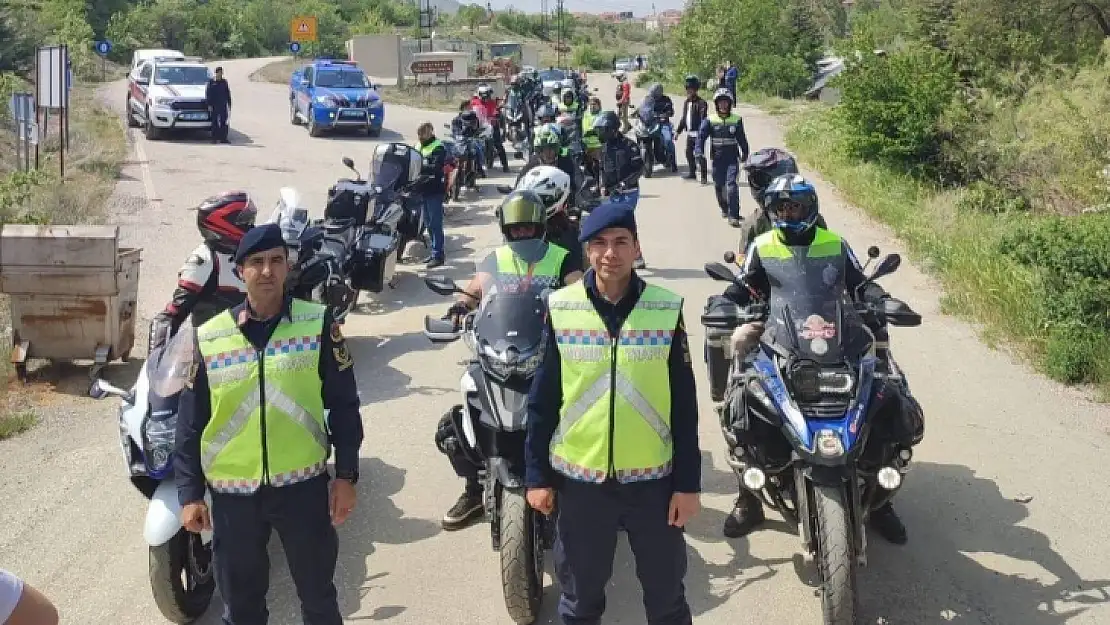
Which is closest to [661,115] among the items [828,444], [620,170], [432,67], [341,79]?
[620,170]

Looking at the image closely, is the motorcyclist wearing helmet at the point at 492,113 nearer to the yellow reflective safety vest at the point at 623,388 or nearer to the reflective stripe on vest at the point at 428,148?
the reflective stripe on vest at the point at 428,148

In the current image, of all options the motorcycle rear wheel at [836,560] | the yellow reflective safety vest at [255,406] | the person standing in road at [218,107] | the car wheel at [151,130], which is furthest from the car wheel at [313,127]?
the motorcycle rear wheel at [836,560]

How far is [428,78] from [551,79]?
7777mm

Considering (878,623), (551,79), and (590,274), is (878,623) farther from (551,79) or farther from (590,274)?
(551,79)

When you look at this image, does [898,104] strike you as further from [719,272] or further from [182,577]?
[182,577]

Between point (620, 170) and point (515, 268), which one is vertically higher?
point (620, 170)

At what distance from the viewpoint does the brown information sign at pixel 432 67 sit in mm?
41781

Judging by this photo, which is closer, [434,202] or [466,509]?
[466,509]

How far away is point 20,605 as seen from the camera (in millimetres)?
2527

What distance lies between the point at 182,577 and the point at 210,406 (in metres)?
1.42

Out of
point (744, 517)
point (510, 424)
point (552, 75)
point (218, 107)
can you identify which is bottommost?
point (744, 517)

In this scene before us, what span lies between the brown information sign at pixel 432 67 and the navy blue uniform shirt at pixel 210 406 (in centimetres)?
3921

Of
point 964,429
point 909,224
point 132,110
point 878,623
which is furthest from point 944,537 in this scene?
point 132,110

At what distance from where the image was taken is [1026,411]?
780cm
